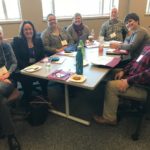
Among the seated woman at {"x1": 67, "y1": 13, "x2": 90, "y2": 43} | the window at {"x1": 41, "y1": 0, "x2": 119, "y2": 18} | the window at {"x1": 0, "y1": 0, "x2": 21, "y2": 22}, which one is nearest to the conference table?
the seated woman at {"x1": 67, "y1": 13, "x2": 90, "y2": 43}

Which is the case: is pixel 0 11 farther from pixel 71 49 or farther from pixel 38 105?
pixel 38 105

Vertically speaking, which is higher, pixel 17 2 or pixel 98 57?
pixel 17 2

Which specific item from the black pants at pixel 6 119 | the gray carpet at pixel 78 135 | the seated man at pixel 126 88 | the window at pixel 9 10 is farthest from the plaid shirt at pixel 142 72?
the window at pixel 9 10

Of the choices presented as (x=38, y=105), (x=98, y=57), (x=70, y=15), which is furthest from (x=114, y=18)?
(x=38, y=105)

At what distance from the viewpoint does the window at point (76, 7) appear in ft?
13.2

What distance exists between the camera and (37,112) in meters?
1.99

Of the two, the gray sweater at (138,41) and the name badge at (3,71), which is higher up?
the gray sweater at (138,41)

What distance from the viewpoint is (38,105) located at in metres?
2.01

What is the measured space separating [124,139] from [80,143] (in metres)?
0.48

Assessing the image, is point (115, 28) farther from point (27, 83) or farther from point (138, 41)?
point (27, 83)

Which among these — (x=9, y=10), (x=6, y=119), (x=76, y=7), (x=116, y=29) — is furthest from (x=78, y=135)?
(x=76, y=7)

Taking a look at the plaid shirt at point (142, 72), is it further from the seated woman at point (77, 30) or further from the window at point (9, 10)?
the window at point (9, 10)

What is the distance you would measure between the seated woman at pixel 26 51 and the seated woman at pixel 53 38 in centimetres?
31

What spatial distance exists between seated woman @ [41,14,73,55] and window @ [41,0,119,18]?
1214 mm
